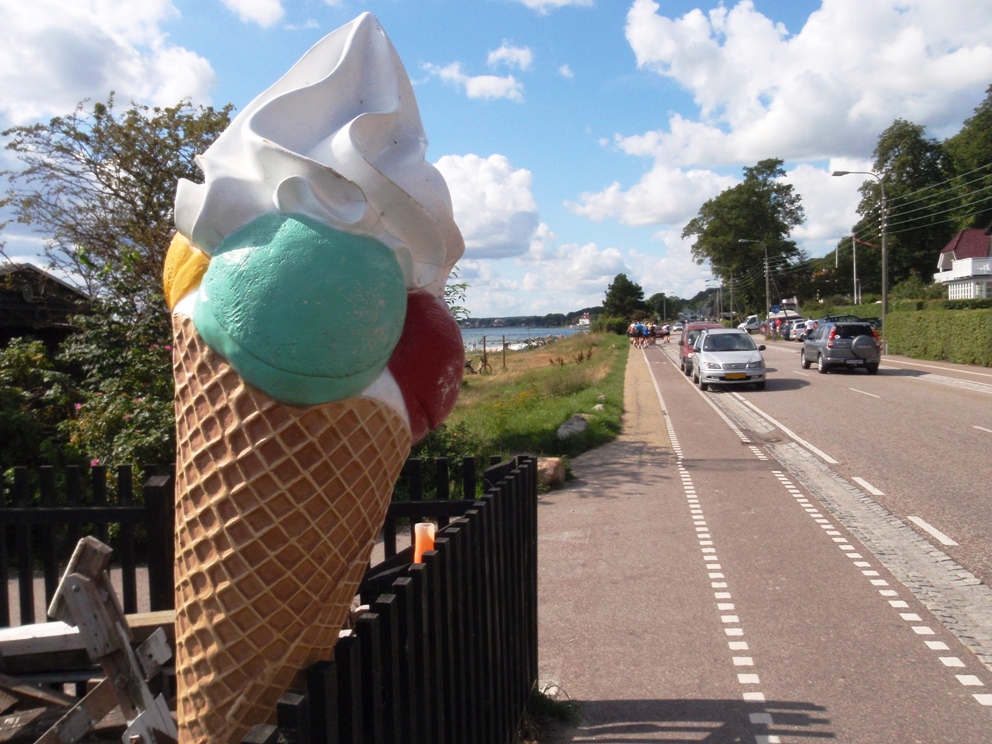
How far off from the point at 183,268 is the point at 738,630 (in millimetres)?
4112

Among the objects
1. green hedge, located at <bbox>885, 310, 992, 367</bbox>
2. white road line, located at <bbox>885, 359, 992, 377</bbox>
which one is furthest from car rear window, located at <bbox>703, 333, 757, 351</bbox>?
green hedge, located at <bbox>885, 310, 992, 367</bbox>

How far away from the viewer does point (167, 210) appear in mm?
10859

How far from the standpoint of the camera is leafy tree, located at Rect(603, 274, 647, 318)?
80.8m

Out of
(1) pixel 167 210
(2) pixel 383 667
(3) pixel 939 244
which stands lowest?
(2) pixel 383 667

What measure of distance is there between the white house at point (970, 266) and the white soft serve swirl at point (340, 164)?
Result: 2608 inches

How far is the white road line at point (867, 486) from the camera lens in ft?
28.4

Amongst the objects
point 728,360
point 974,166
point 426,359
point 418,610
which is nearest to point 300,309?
point 426,359

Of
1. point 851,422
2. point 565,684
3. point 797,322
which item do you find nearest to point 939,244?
point 797,322

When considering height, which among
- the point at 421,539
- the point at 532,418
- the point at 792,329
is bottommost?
the point at 532,418

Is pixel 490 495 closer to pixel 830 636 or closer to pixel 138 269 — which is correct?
pixel 830 636

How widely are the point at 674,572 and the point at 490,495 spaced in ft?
11.0

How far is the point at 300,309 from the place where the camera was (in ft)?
5.91

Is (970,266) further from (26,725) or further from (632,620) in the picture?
(26,725)

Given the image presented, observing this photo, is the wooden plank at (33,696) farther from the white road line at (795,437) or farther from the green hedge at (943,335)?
the green hedge at (943,335)
